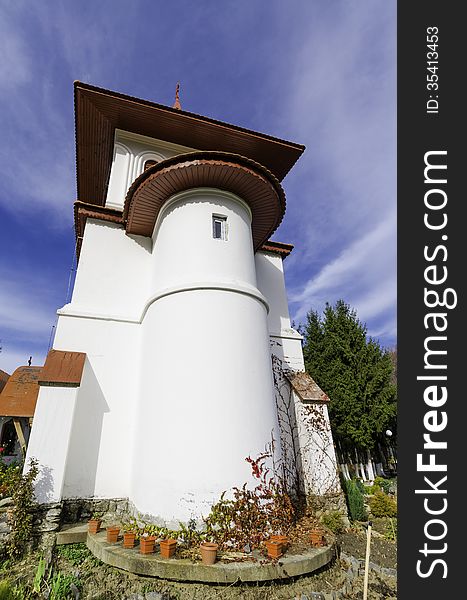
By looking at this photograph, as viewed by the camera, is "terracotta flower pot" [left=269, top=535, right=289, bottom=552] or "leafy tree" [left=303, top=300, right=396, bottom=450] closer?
"terracotta flower pot" [left=269, top=535, right=289, bottom=552]

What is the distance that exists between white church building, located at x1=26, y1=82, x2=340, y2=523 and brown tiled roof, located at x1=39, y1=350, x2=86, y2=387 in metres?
0.03

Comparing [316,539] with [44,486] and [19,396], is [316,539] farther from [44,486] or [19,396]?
[19,396]

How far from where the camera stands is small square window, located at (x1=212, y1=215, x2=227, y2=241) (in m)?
7.21

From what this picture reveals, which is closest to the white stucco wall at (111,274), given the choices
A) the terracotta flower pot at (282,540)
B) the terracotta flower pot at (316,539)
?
the terracotta flower pot at (282,540)

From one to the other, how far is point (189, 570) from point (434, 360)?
12.4ft

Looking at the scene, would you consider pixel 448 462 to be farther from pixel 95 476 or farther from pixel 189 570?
pixel 95 476

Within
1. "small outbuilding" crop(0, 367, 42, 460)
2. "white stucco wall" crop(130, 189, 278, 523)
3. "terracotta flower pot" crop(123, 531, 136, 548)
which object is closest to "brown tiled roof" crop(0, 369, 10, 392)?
"small outbuilding" crop(0, 367, 42, 460)

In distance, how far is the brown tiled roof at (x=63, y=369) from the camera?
19.7ft

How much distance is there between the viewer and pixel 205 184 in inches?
290

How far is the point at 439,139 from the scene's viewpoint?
11.8 feet

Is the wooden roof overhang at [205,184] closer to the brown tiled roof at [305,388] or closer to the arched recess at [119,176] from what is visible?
the arched recess at [119,176]

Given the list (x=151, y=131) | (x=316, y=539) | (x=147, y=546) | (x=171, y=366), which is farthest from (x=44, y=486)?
(x=151, y=131)

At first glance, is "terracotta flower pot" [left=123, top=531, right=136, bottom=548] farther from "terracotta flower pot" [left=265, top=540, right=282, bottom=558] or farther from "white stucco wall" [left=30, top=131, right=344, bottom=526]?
"terracotta flower pot" [left=265, top=540, right=282, bottom=558]

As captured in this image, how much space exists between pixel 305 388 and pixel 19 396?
610cm
